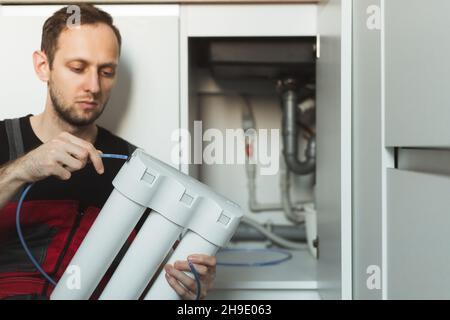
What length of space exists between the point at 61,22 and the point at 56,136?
22 cm

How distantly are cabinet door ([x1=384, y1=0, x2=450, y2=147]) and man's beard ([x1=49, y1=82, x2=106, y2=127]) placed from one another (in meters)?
0.53

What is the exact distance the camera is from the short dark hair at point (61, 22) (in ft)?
2.73

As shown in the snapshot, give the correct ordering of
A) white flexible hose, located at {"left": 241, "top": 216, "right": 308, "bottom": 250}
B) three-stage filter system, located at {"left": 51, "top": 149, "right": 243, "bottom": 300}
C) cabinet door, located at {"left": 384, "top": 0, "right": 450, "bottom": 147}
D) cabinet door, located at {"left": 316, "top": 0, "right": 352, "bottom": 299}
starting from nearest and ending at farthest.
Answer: cabinet door, located at {"left": 384, "top": 0, "right": 450, "bottom": 147} < three-stage filter system, located at {"left": 51, "top": 149, "right": 243, "bottom": 300} < cabinet door, located at {"left": 316, "top": 0, "right": 352, "bottom": 299} < white flexible hose, located at {"left": 241, "top": 216, "right": 308, "bottom": 250}

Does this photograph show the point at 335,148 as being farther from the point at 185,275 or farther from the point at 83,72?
the point at 83,72

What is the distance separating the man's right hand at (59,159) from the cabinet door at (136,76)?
0.44ft

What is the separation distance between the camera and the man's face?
0.82 meters

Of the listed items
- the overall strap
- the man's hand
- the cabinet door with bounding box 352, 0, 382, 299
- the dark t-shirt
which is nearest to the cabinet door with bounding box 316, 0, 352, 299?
the cabinet door with bounding box 352, 0, 382, 299

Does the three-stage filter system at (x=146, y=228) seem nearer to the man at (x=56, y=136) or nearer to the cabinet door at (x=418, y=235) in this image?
the man at (x=56, y=136)

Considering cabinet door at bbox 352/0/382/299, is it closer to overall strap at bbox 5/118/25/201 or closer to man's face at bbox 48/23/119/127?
man's face at bbox 48/23/119/127

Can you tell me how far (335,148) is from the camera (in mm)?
840

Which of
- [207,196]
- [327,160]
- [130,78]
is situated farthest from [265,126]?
[207,196]

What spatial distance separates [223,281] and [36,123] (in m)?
0.51

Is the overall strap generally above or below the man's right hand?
above

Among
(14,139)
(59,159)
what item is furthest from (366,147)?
(14,139)
